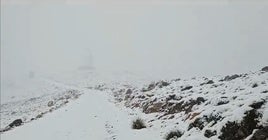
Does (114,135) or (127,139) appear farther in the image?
(114,135)

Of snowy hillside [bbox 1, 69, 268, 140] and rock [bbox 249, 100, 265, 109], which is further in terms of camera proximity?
rock [bbox 249, 100, 265, 109]

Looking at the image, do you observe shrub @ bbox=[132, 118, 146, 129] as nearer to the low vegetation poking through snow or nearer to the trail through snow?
the trail through snow

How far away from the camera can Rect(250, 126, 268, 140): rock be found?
9489 mm

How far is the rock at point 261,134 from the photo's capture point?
9.49m

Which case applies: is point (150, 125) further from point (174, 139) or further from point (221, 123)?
point (221, 123)

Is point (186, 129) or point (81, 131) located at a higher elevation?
point (186, 129)

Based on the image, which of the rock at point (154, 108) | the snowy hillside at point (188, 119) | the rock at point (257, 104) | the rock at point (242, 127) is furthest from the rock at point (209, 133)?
the rock at point (154, 108)

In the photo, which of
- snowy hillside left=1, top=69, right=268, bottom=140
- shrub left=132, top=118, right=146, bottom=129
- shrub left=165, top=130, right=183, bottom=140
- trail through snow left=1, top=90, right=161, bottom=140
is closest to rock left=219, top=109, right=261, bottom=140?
snowy hillside left=1, top=69, right=268, bottom=140

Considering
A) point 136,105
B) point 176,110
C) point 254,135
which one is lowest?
point 136,105

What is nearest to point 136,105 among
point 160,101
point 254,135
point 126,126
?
point 160,101

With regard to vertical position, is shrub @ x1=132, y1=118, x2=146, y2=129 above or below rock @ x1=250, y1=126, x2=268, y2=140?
below

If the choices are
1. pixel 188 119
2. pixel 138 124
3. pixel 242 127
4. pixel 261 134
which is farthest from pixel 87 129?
pixel 261 134

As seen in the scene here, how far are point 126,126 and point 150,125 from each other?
1.58 m

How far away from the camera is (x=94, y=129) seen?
692 inches
